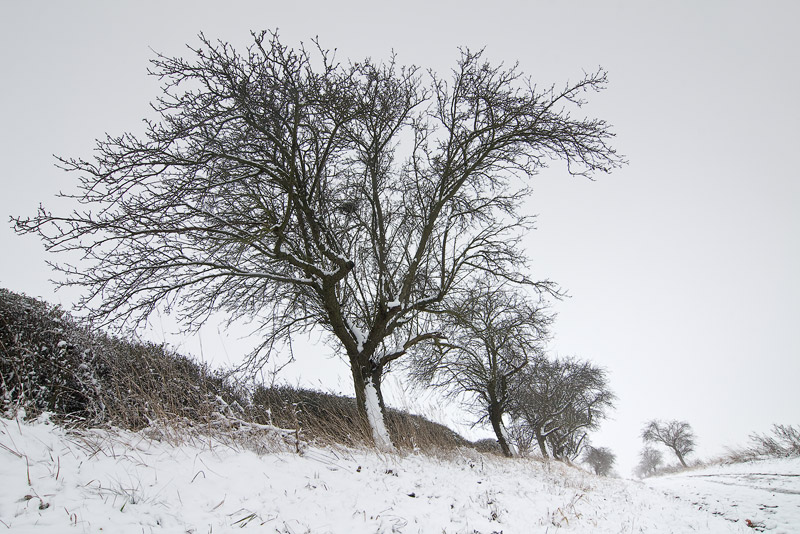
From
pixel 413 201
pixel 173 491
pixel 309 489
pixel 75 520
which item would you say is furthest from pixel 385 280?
pixel 75 520

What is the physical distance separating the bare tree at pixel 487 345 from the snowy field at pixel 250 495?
3.89 meters

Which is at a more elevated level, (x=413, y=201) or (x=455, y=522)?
(x=413, y=201)

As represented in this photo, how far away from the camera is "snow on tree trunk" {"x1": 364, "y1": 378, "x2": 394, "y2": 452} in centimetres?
562

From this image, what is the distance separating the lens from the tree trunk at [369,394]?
6.23 meters

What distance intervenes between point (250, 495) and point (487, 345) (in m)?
9.36

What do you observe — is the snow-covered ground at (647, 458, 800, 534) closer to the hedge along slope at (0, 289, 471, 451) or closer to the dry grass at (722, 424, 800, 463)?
the hedge along slope at (0, 289, 471, 451)

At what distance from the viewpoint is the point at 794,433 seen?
441 inches

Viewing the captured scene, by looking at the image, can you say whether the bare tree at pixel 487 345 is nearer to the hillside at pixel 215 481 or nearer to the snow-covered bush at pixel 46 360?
the hillside at pixel 215 481

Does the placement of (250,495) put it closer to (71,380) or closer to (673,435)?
(71,380)

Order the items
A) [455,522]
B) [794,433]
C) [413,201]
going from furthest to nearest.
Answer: [794,433] → [413,201] → [455,522]

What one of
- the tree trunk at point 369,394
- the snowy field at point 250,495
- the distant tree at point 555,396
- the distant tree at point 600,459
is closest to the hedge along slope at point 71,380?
the snowy field at point 250,495

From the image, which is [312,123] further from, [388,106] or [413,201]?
[413,201]

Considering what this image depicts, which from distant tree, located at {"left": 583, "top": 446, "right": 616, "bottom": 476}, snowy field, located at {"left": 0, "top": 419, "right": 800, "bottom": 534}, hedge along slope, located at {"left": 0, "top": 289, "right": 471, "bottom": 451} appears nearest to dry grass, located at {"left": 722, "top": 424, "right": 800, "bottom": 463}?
snowy field, located at {"left": 0, "top": 419, "right": 800, "bottom": 534}

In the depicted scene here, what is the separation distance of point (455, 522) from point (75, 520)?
2.57 meters
